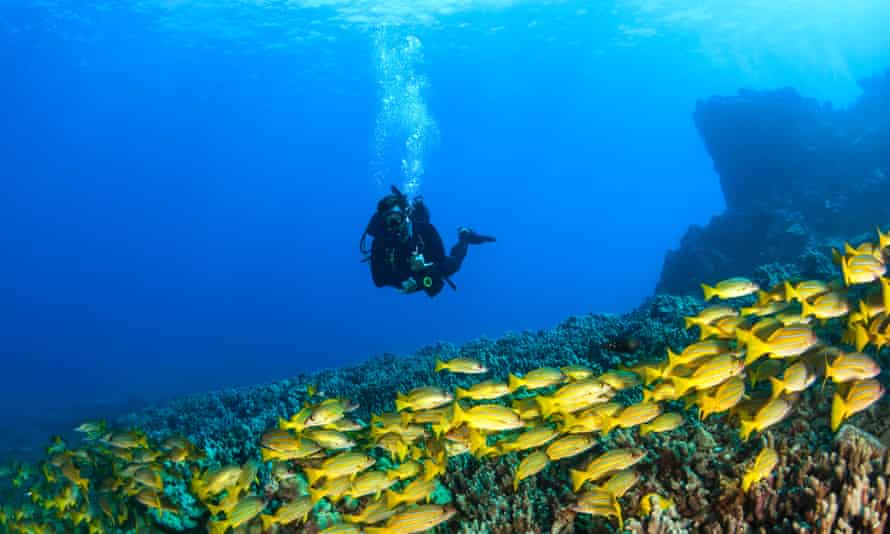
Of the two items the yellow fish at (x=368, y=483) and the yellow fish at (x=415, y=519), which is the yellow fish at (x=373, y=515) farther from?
the yellow fish at (x=415, y=519)

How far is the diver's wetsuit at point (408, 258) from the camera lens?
10352mm

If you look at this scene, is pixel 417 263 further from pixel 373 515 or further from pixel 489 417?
pixel 373 515

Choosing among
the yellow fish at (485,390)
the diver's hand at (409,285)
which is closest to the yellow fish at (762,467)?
the yellow fish at (485,390)

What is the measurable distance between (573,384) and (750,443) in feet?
5.46

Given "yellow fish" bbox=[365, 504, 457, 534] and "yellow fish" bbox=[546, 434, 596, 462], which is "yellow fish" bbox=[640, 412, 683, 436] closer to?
"yellow fish" bbox=[546, 434, 596, 462]

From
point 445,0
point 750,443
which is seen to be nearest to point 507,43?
point 445,0

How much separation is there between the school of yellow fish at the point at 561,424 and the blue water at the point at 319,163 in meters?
19.8

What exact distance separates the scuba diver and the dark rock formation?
11.9 metres

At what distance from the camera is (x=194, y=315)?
8850 centimetres

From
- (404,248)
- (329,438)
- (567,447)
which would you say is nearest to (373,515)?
(329,438)

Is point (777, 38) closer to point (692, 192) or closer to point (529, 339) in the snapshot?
point (529, 339)

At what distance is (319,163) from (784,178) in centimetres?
10975

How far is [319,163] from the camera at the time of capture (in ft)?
392

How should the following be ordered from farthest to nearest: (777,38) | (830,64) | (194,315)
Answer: (194,315), (830,64), (777,38)
